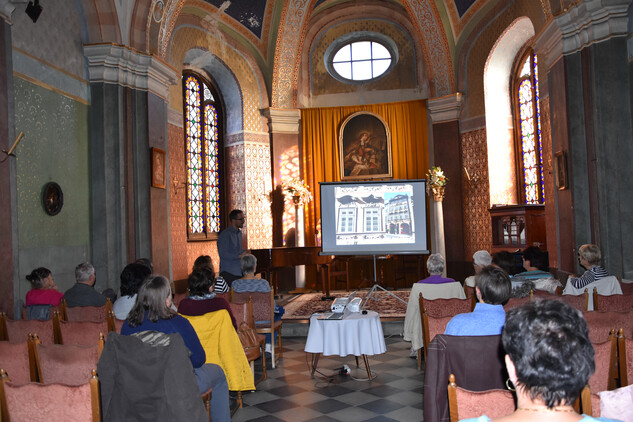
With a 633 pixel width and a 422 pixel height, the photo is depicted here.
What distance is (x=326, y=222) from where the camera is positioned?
361 inches

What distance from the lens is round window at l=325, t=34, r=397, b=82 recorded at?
13945mm

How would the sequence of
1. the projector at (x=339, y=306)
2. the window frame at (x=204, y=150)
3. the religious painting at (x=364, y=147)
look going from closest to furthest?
the projector at (x=339, y=306) < the window frame at (x=204, y=150) < the religious painting at (x=364, y=147)

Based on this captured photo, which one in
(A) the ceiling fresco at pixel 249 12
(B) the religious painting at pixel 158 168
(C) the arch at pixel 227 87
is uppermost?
(A) the ceiling fresco at pixel 249 12

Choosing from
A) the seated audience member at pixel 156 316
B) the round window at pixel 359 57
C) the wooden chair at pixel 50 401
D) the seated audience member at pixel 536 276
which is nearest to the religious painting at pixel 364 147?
the round window at pixel 359 57

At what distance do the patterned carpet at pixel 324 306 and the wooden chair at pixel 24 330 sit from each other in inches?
173

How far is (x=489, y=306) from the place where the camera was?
323 centimetres

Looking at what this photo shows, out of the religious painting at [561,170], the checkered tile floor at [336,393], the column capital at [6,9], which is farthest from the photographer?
the religious painting at [561,170]

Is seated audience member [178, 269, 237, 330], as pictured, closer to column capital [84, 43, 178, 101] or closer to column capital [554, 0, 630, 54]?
column capital [84, 43, 178, 101]

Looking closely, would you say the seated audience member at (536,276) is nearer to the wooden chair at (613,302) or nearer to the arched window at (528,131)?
the wooden chair at (613,302)

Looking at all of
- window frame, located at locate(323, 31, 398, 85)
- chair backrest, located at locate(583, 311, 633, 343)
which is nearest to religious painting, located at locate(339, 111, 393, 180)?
window frame, located at locate(323, 31, 398, 85)

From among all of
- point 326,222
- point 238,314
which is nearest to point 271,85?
point 326,222

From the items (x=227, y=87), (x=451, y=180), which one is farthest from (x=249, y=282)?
(x=227, y=87)

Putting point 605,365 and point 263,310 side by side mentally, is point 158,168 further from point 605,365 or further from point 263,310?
point 605,365

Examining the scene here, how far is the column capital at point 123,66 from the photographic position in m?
7.92
